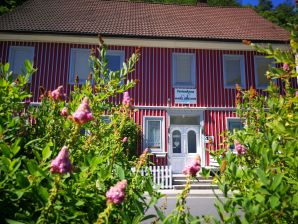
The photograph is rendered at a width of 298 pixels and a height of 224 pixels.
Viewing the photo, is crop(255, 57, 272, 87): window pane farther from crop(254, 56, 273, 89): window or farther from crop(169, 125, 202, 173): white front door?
crop(169, 125, 202, 173): white front door

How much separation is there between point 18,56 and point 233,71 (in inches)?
431

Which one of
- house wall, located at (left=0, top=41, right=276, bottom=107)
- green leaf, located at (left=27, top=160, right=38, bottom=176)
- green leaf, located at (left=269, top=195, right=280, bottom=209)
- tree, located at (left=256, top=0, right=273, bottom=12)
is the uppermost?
tree, located at (left=256, top=0, right=273, bottom=12)

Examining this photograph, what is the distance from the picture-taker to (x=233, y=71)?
1473cm

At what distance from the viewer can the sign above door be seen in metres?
13.9

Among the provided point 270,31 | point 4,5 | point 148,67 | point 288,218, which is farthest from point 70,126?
point 4,5

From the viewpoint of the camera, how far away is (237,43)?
14.1 m

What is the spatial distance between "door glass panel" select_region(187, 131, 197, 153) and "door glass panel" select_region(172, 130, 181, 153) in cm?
51

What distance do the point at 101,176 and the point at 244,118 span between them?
3018mm

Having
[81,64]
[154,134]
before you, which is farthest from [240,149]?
[81,64]

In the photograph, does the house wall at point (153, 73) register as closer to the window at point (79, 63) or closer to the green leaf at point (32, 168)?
the window at point (79, 63)

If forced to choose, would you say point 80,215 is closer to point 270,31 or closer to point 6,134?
point 6,134

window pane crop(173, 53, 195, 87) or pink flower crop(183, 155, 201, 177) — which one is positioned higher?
window pane crop(173, 53, 195, 87)

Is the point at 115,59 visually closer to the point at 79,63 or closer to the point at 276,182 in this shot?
the point at 79,63

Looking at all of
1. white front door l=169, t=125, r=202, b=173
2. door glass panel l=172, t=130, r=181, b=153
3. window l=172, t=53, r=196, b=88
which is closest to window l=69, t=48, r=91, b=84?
window l=172, t=53, r=196, b=88
